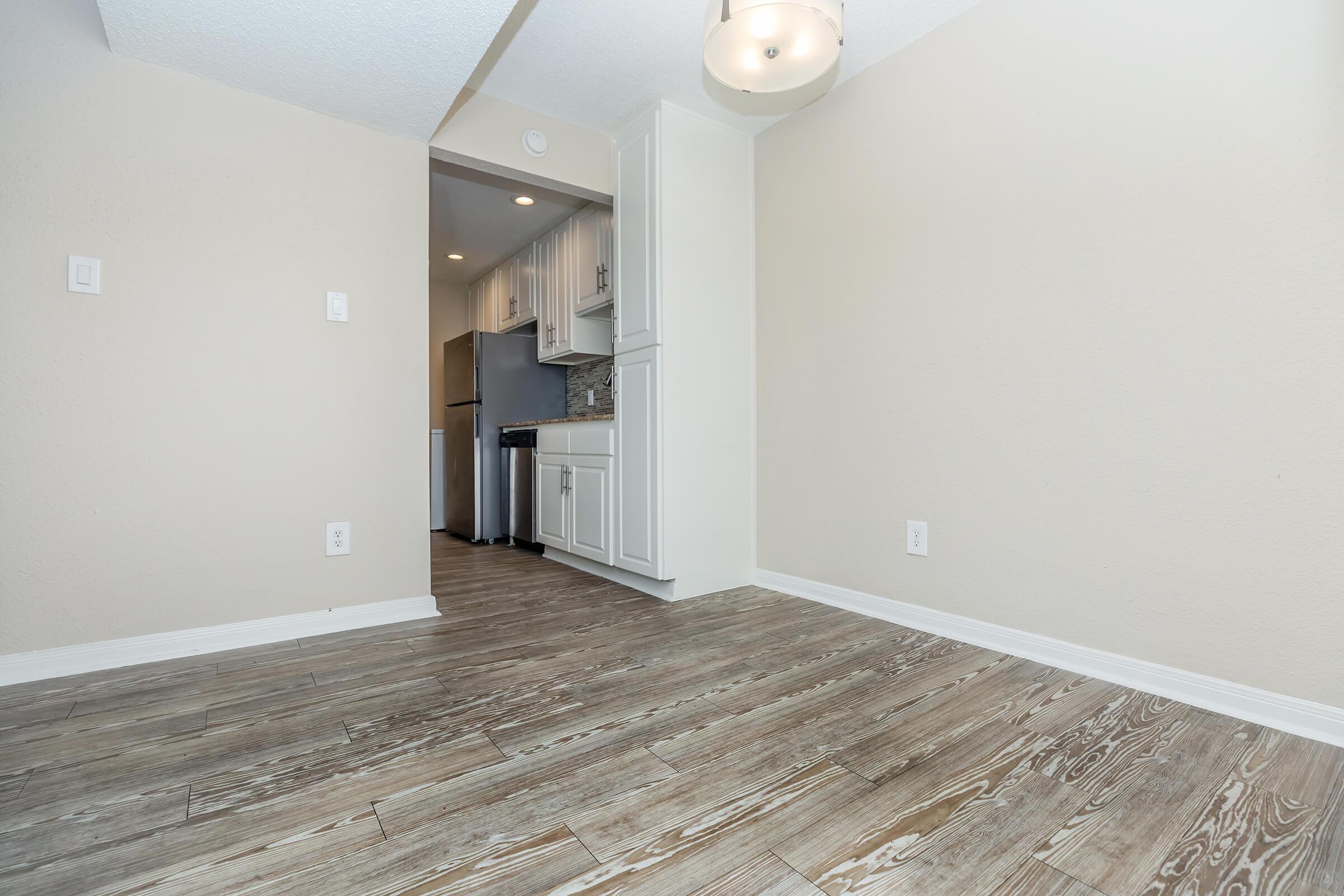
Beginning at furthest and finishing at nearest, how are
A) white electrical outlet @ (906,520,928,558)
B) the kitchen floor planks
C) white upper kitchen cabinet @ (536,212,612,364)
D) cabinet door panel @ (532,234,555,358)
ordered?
cabinet door panel @ (532,234,555,358)
white upper kitchen cabinet @ (536,212,612,364)
white electrical outlet @ (906,520,928,558)
the kitchen floor planks

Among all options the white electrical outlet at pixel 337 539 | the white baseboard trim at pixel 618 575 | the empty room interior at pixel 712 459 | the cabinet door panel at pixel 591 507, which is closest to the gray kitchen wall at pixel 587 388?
the cabinet door panel at pixel 591 507

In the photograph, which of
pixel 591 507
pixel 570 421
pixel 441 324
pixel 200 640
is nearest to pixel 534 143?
pixel 570 421

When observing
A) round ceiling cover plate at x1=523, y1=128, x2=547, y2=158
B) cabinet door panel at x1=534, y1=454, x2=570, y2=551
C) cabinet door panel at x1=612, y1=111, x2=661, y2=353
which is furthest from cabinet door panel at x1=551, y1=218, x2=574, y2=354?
round ceiling cover plate at x1=523, y1=128, x2=547, y2=158

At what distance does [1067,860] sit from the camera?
106 centimetres

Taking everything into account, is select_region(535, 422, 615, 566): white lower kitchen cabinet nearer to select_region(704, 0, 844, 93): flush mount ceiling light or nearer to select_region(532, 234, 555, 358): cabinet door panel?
select_region(532, 234, 555, 358): cabinet door panel

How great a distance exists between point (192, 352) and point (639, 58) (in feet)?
6.42

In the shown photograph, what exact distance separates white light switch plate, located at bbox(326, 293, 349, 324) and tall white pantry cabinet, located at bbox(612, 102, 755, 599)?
115 centimetres

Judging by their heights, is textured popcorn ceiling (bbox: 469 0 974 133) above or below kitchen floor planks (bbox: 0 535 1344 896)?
above

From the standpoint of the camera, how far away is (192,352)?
2113mm

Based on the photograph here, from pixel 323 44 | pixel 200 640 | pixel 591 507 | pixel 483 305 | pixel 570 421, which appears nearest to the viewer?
pixel 323 44

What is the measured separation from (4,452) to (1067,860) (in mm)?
2820

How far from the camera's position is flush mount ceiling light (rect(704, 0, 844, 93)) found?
62.6 inches

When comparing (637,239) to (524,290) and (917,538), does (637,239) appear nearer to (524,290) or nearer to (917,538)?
(917,538)

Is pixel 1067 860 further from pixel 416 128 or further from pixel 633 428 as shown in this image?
pixel 416 128
